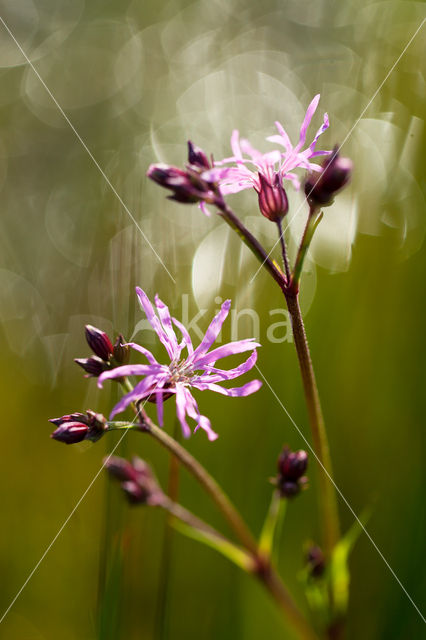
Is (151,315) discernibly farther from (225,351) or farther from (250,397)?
(250,397)

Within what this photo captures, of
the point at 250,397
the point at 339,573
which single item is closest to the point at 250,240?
the point at 339,573

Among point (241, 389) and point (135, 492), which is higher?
point (241, 389)

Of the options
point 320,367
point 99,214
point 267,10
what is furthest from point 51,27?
point 320,367

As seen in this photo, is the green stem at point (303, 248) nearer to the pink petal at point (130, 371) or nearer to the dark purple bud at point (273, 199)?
the dark purple bud at point (273, 199)

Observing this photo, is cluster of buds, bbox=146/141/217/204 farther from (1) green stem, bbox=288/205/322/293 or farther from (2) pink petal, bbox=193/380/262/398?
(2) pink petal, bbox=193/380/262/398

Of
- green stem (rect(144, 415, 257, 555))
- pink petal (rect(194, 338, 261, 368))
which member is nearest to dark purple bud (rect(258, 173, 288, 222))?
pink petal (rect(194, 338, 261, 368))

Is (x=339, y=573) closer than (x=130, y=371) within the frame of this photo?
No
